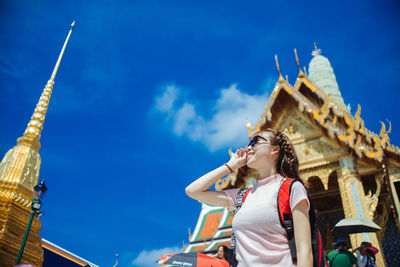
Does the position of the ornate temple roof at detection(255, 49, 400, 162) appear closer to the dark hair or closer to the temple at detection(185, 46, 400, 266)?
the temple at detection(185, 46, 400, 266)

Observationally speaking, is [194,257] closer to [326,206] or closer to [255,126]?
[255,126]

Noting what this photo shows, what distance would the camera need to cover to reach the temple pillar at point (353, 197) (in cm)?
715

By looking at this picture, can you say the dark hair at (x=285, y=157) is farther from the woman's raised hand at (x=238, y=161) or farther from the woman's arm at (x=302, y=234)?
the woman's arm at (x=302, y=234)

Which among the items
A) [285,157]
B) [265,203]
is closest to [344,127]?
[285,157]

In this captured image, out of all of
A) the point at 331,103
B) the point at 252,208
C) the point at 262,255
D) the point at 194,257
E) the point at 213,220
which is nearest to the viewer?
the point at 262,255

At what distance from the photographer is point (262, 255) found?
4.05 ft

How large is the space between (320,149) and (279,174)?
25.8 ft

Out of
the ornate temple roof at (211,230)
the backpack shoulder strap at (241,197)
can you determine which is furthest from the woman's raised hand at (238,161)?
the ornate temple roof at (211,230)

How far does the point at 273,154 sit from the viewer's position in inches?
61.6

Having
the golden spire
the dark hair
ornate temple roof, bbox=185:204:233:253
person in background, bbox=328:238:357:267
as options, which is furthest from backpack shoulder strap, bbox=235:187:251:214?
ornate temple roof, bbox=185:204:233:253

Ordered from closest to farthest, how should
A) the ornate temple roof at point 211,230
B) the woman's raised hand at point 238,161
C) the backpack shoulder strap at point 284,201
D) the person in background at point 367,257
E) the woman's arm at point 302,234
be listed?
the woman's arm at point 302,234
the backpack shoulder strap at point 284,201
the woman's raised hand at point 238,161
the person in background at point 367,257
the ornate temple roof at point 211,230

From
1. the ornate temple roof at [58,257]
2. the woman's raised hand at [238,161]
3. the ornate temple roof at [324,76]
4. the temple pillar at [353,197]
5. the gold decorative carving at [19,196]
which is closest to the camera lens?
the woman's raised hand at [238,161]

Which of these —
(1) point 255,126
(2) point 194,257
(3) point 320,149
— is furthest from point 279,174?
(1) point 255,126

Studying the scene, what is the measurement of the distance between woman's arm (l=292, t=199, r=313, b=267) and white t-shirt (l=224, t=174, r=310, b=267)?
0.09 feet
